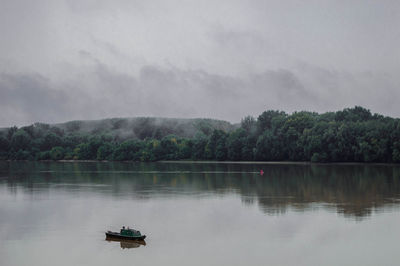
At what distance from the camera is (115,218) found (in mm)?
30484

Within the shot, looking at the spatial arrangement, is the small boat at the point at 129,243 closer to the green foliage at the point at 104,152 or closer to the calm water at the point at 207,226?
the calm water at the point at 207,226

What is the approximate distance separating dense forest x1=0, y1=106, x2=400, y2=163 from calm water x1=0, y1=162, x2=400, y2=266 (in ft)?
179

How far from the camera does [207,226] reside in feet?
92.4

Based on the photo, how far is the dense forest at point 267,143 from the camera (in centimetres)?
9869

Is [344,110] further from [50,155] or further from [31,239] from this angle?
[31,239]

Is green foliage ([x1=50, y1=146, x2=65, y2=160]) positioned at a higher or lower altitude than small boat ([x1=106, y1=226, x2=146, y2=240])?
higher

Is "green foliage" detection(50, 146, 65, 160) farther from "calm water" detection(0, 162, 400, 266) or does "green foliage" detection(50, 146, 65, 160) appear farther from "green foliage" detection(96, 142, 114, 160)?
"calm water" detection(0, 162, 400, 266)

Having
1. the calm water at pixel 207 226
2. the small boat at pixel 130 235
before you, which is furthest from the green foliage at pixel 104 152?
the small boat at pixel 130 235

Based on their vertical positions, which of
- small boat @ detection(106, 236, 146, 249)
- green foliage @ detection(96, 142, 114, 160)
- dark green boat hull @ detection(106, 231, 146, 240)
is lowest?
small boat @ detection(106, 236, 146, 249)

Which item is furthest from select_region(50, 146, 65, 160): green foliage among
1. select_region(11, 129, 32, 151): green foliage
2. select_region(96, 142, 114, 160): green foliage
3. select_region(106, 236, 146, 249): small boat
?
select_region(106, 236, 146, 249): small boat

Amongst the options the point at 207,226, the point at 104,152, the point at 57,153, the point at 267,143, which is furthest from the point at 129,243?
the point at 57,153

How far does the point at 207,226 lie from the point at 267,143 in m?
91.9

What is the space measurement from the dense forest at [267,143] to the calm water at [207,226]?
179ft

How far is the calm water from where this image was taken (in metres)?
21.0
